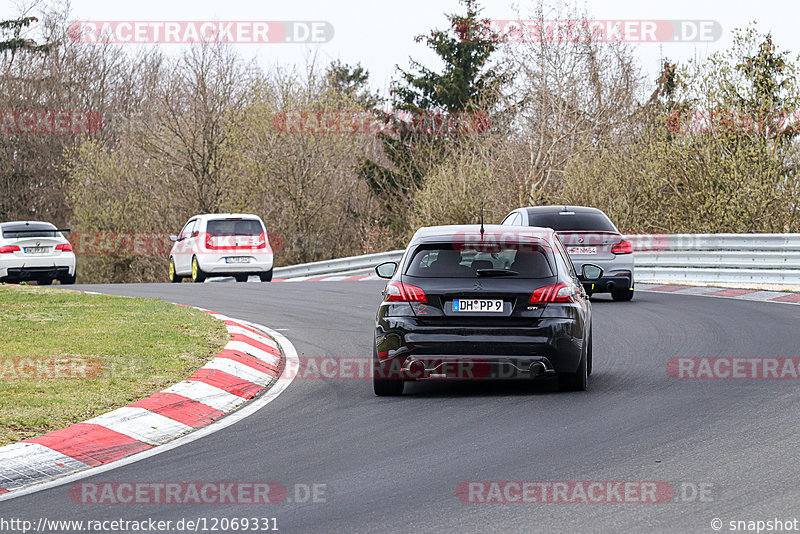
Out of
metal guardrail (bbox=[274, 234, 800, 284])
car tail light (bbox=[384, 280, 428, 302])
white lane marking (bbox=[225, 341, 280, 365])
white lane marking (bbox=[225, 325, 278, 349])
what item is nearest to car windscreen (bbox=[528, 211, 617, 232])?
metal guardrail (bbox=[274, 234, 800, 284])

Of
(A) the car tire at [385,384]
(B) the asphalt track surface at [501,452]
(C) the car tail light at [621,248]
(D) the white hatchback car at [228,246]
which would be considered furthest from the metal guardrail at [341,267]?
(A) the car tire at [385,384]

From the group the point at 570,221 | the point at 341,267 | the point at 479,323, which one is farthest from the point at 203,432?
the point at 341,267

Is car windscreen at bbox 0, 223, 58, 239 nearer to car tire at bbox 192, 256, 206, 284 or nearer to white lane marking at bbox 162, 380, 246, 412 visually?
car tire at bbox 192, 256, 206, 284

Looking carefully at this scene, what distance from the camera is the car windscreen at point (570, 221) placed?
62.6 feet

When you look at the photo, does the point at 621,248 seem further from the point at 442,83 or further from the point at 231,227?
the point at 442,83

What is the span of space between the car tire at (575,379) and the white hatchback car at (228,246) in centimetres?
1734

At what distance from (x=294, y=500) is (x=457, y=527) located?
Result: 105 centimetres

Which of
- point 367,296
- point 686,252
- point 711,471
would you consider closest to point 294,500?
point 711,471

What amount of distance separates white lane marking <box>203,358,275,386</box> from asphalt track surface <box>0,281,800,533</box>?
0.40 m

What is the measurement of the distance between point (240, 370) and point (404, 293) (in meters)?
2.27

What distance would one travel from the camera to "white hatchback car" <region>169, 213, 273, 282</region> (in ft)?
86.2

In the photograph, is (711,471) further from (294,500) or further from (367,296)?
(367,296)

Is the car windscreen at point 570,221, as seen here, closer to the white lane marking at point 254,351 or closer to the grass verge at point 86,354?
the grass verge at point 86,354

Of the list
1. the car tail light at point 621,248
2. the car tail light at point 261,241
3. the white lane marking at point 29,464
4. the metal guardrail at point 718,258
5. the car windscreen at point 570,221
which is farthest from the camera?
the car tail light at point 261,241
